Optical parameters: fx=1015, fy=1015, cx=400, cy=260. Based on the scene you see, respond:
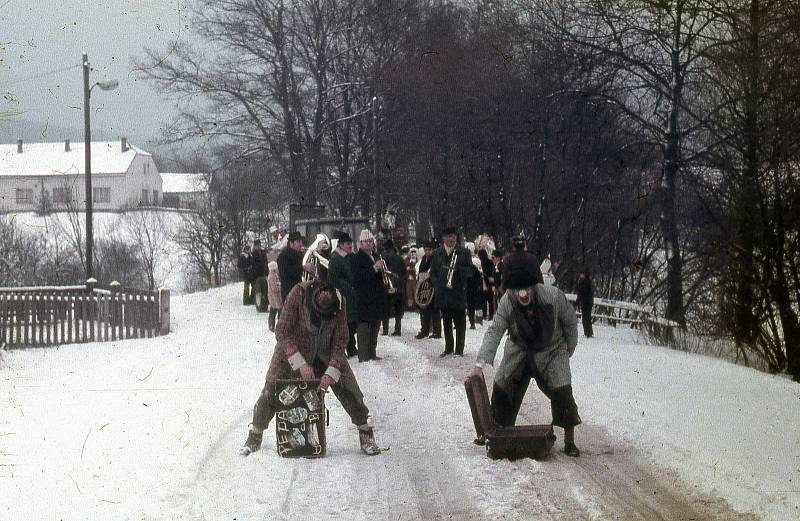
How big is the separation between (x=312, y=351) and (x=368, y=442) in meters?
0.92

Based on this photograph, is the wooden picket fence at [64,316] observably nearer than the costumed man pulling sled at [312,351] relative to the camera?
No

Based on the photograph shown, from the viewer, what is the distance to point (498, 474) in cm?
802

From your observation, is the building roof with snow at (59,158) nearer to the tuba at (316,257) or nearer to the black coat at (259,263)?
the black coat at (259,263)

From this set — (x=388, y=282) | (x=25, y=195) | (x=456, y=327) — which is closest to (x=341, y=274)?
(x=456, y=327)

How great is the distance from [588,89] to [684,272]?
185 inches

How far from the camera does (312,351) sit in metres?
8.84

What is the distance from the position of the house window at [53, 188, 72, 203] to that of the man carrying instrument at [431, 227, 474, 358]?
96.0ft

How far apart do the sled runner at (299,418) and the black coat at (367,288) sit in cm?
596

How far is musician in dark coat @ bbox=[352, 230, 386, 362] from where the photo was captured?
14703 millimetres

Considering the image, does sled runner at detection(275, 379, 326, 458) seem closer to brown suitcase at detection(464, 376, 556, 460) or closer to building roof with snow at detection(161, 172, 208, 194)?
brown suitcase at detection(464, 376, 556, 460)

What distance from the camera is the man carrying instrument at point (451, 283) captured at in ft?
48.0

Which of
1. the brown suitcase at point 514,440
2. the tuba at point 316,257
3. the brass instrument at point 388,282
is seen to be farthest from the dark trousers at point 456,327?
the brown suitcase at point 514,440

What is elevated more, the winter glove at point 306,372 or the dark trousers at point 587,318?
the winter glove at point 306,372

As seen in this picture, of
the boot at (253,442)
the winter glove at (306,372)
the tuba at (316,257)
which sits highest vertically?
the tuba at (316,257)
